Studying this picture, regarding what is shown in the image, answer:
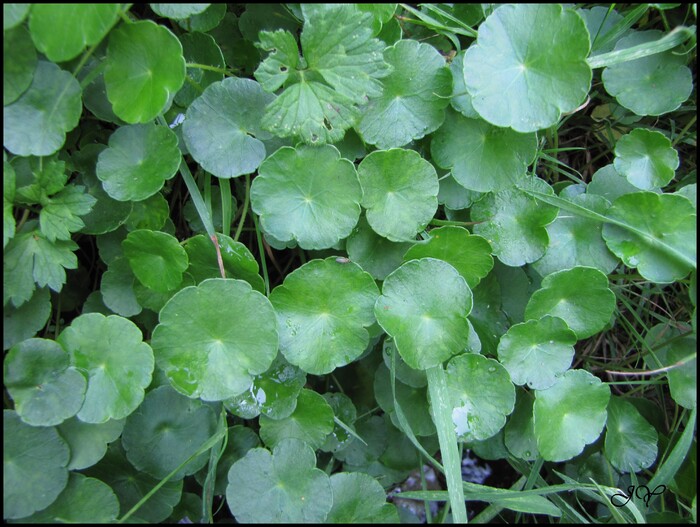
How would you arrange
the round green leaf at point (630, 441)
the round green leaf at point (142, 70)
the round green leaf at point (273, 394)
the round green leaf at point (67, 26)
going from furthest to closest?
1. the round green leaf at point (630, 441)
2. the round green leaf at point (273, 394)
3. the round green leaf at point (142, 70)
4. the round green leaf at point (67, 26)

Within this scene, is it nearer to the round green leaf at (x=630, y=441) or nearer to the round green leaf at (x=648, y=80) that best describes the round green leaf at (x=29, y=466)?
the round green leaf at (x=630, y=441)

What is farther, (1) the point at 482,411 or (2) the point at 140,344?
(1) the point at 482,411

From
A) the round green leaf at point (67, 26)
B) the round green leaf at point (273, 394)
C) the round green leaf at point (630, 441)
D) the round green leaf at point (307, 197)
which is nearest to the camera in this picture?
the round green leaf at point (67, 26)

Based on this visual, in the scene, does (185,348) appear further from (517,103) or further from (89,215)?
(517,103)

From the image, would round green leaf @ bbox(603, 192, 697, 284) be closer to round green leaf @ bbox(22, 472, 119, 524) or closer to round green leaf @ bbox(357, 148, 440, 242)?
round green leaf @ bbox(357, 148, 440, 242)

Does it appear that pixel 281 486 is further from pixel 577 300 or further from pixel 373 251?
pixel 577 300

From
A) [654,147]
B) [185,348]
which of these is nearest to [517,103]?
[654,147]

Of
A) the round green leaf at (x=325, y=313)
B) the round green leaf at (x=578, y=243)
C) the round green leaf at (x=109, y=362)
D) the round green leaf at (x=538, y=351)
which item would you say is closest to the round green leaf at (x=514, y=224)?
the round green leaf at (x=578, y=243)

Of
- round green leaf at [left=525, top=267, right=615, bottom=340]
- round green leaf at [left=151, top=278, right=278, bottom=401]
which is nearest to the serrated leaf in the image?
round green leaf at [left=151, top=278, right=278, bottom=401]
